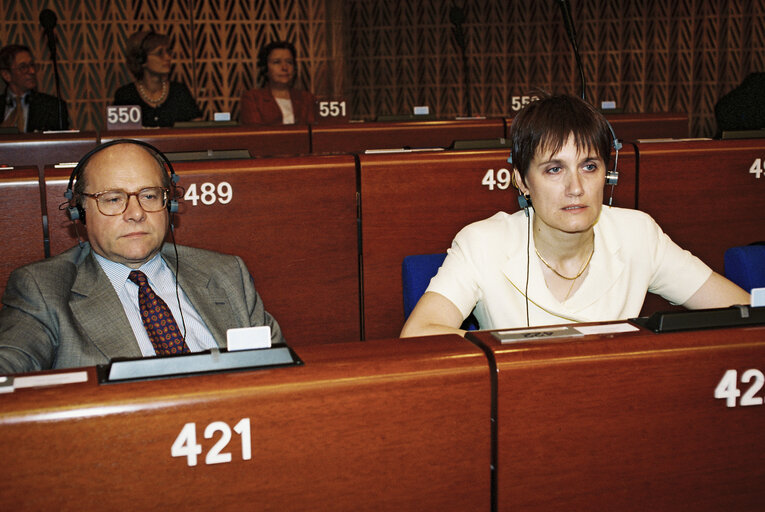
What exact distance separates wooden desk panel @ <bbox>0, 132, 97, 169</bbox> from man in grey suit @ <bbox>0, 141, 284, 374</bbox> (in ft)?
3.53

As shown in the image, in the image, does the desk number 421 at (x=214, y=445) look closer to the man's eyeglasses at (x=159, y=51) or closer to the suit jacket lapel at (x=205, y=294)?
the suit jacket lapel at (x=205, y=294)

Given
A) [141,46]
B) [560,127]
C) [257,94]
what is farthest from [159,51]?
[560,127]

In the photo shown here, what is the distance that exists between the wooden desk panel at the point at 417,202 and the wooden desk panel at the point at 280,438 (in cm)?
175

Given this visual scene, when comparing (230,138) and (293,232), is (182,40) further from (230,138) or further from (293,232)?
(293,232)

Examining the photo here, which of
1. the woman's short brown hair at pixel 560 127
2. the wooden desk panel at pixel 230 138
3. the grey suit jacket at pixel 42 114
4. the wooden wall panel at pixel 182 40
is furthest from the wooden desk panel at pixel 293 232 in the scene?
the wooden wall panel at pixel 182 40

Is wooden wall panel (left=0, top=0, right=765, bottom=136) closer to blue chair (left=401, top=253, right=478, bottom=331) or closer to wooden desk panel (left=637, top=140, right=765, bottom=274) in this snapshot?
wooden desk panel (left=637, top=140, right=765, bottom=274)

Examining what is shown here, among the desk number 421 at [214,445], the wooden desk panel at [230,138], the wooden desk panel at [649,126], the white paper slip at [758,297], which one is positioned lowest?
the desk number 421 at [214,445]

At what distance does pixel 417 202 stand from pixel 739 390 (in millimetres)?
1788

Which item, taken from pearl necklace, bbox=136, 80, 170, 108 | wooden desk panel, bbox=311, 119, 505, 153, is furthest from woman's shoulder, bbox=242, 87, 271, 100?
wooden desk panel, bbox=311, 119, 505, 153

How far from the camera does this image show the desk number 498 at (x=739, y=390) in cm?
85

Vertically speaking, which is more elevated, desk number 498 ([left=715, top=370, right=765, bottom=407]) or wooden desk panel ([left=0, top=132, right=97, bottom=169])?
wooden desk panel ([left=0, top=132, right=97, bottom=169])

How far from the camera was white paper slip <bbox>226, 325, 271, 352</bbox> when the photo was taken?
0.86m

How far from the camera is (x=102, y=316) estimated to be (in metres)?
1.83

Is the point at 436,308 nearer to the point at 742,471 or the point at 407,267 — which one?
the point at 407,267
